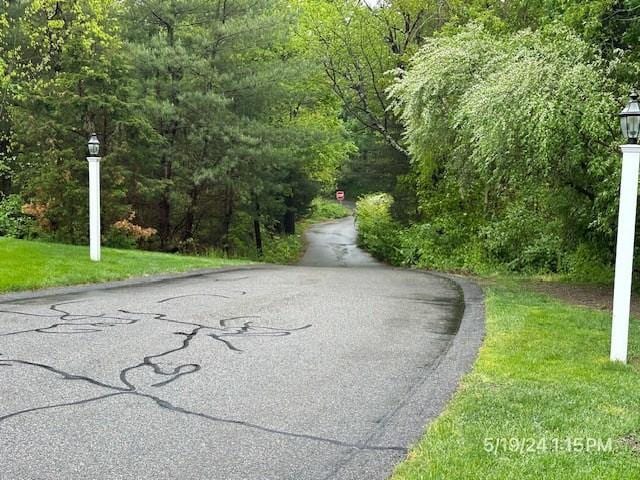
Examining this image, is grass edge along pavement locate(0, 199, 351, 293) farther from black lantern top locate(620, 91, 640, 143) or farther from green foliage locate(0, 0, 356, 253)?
black lantern top locate(620, 91, 640, 143)

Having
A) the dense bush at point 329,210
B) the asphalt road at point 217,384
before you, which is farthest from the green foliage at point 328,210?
the asphalt road at point 217,384

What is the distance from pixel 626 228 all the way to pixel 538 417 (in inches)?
98.3

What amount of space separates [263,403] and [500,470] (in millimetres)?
1851

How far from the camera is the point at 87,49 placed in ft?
51.8

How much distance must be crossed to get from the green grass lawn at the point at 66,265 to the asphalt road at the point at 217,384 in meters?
1.17

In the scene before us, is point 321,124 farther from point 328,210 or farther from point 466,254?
point 328,210

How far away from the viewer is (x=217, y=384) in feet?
15.7

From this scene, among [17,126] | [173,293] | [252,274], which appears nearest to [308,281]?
[252,274]

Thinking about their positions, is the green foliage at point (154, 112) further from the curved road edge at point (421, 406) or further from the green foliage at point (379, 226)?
the curved road edge at point (421, 406)

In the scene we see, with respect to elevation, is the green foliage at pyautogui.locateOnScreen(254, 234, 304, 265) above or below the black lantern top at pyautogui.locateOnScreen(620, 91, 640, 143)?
below

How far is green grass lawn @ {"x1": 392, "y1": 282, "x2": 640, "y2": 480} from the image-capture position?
3.20 meters

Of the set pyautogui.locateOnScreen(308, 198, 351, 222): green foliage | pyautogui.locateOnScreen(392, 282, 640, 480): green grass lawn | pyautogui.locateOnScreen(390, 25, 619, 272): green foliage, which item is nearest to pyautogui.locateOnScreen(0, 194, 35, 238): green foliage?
pyautogui.locateOnScreen(390, 25, 619, 272): green foliage

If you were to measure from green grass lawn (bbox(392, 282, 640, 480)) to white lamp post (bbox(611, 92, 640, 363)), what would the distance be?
1.08ft

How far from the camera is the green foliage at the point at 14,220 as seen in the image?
16.5 metres
